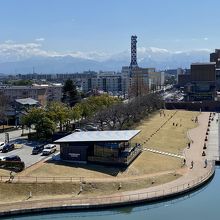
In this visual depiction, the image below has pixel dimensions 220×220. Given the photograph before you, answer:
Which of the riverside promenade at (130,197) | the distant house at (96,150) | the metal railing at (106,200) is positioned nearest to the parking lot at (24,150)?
the distant house at (96,150)

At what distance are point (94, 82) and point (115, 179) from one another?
155m

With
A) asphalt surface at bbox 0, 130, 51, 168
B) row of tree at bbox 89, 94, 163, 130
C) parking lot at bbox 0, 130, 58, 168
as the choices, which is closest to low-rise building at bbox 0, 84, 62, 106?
row of tree at bbox 89, 94, 163, 130

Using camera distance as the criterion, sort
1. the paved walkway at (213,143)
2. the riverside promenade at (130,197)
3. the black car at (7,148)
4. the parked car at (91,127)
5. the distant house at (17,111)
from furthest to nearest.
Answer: the distant house at (17,111) < the parked car at (91,127) < the paved walkway at (213,143) < the black car at (7,148) < the riverside promenade at (130,197)

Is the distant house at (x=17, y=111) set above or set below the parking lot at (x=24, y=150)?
above

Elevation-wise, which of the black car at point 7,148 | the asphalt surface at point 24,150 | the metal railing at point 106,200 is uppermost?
the black car at point 7,148

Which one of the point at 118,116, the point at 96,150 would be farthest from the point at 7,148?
the point at 118,116

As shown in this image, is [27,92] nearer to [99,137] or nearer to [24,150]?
[24,150]

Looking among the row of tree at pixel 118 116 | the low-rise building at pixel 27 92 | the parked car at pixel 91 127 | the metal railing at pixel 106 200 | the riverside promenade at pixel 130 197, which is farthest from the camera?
the low-rise building at pixel 27 92

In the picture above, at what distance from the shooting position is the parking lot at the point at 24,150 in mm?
40719

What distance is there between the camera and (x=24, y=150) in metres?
46.2

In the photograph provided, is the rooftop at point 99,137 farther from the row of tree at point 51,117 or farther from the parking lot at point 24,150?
the row of tree at point 51,117

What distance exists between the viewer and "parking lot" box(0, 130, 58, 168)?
40719 millimetres

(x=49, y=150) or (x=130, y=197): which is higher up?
(x=49, y=150)

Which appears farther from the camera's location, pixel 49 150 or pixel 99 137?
pixel 49 150
